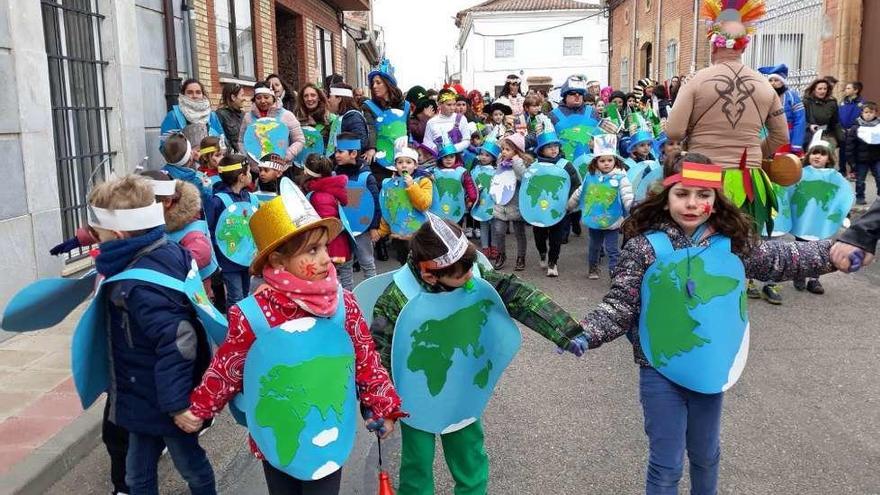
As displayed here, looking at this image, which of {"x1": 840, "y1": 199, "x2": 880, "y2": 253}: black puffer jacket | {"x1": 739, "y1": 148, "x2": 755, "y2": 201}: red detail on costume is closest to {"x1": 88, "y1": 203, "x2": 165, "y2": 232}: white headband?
{"x1": 840, "y1": 199, "x2": 880, "y2": 253}: black puffer jacket

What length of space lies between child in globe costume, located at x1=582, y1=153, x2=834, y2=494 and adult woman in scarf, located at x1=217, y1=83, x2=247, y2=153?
6.13m

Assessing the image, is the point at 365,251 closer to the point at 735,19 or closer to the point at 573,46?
the point at 735,19

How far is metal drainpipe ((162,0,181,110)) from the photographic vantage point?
9.30 meters

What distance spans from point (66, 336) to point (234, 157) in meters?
1.92

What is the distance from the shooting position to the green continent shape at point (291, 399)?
2.52 metres

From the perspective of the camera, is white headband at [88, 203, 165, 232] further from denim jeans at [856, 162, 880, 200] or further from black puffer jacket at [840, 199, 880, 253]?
denim jeans at [856, 162, 880, 200]

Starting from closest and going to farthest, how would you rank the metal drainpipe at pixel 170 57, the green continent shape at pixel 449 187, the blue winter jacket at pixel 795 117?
1. the blue winter jacket at pixel 795 117
2. the green continent shape at pixel 449 187
3. the metal drainpipe at pixel 170 57

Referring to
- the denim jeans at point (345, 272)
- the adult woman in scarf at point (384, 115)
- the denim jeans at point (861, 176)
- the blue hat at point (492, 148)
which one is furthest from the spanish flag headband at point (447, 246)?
the denim jeans at point (861, 176)

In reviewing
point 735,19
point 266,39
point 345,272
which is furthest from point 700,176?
point 266,39

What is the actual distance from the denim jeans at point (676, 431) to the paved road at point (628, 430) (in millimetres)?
602

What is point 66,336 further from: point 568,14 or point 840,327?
point 568,14

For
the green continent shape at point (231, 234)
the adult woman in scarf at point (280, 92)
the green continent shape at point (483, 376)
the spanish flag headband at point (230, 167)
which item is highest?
the adult woman in scarf at point (280, 92)

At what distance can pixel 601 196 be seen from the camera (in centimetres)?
756

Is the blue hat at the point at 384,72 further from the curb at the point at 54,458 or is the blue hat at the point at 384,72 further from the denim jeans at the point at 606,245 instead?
the curb at the point at 54,458
